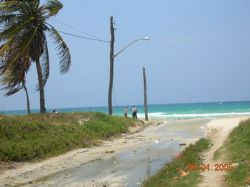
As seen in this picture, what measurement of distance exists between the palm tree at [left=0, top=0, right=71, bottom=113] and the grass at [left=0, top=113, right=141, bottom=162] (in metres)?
3.26

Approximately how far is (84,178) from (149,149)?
705cm

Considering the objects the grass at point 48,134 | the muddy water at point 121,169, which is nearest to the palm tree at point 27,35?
the grass at point 48,134

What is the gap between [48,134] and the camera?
21.5m

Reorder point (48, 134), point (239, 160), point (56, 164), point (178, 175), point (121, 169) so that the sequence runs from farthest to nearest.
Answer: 1. point (48, 134)
2. point (56, 164)
3. point (121, 169)
4. point (239, 160)
5. point (178, 175)

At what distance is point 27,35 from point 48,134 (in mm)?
7780

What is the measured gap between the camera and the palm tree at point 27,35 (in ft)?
85.9

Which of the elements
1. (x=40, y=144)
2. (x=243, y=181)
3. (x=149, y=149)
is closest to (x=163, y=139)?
(x=149, y=149)

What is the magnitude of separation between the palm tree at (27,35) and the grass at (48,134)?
326 centimetres

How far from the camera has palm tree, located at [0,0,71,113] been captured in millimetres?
26188

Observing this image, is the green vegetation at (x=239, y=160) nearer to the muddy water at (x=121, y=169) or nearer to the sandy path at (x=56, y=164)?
the muddy water at (x=121, y=169)

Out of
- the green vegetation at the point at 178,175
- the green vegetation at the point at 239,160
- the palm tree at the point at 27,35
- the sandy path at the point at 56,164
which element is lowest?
the sandy path at the point at 56,164

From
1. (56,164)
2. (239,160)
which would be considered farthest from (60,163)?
(239,160)

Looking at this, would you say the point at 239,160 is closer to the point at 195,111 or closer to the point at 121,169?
the point at 121,169

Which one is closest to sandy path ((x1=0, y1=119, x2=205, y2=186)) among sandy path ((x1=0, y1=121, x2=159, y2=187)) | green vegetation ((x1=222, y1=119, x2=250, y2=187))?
sandy path ((x1=0, y1=121, x2=159, y2=187))
